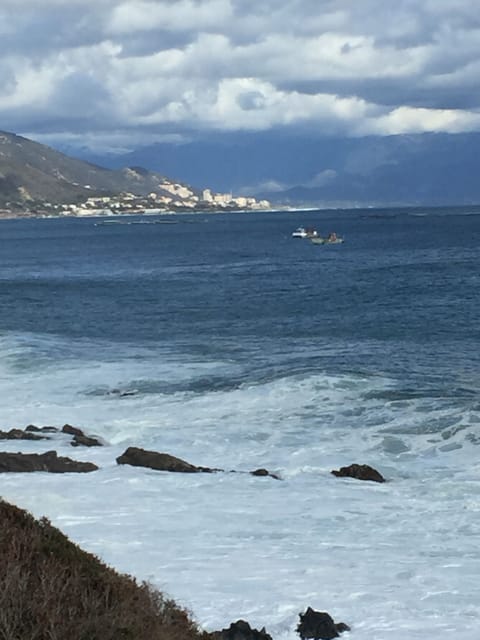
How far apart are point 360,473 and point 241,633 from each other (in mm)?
8816

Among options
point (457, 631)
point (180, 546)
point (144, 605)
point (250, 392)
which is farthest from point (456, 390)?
point (144, 605)

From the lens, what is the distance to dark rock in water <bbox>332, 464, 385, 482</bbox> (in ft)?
62.5

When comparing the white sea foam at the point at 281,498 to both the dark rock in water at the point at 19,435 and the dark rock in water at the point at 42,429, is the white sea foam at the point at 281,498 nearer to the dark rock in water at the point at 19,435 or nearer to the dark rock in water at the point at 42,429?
the dark rock in water at the point at 19,435

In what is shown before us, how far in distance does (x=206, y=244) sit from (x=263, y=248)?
17.4 m

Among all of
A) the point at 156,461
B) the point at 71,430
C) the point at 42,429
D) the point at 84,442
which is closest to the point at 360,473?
the point at 156,461

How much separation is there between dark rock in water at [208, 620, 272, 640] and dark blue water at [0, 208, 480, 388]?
64.3ft

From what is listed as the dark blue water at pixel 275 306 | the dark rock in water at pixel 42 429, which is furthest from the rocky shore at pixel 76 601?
the dark blue water at pixel 275 306

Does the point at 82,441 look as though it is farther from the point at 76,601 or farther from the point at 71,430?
the point at 76,601

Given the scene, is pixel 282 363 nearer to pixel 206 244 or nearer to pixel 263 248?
pixel 263 248

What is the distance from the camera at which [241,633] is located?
10711 mm

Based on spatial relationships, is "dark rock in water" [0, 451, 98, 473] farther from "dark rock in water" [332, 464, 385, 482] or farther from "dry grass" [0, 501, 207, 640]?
"dry grass" [0, 501, 207, 640]

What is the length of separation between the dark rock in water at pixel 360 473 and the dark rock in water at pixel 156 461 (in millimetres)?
2916

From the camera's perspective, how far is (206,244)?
143 metres

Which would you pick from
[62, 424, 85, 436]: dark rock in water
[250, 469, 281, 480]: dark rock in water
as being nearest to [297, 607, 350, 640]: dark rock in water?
[250, 469, 281, 480]: dark rock in water
